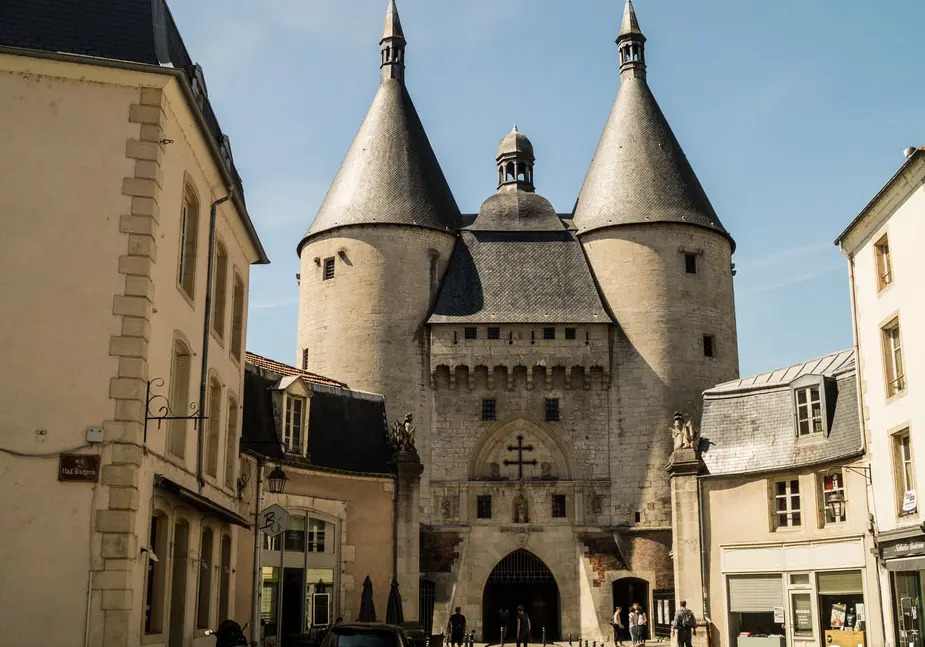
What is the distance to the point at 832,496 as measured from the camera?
2544cm

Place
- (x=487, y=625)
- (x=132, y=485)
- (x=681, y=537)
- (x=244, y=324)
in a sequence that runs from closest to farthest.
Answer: (x=132, y=485), (x=244, y=324), (x=681, y=537), (x=487, y=625)

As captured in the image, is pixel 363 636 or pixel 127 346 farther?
pixel 127 346

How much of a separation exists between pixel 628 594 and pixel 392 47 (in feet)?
76.9

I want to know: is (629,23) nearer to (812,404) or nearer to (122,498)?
(812,404)

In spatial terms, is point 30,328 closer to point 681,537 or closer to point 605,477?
point 681,537

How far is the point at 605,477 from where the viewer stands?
38500 millimetres

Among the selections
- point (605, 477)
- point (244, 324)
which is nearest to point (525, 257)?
point (605, 477)

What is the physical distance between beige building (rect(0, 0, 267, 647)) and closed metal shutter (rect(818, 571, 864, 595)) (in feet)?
49.1

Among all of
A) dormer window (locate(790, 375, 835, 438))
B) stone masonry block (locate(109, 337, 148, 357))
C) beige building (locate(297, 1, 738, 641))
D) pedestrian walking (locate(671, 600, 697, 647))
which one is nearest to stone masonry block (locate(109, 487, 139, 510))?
stone masonry block (locate(109, 337, 148, 357))

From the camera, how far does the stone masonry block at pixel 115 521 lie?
39.5 feet

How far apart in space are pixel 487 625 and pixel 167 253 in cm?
2651

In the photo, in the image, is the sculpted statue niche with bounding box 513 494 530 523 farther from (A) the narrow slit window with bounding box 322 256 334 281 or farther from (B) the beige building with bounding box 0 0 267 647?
(B) the beige building with bounding box 0 0 267 647

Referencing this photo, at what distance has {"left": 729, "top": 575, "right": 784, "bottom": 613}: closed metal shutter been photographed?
26.7m

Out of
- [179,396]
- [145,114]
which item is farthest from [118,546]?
[145,114]
